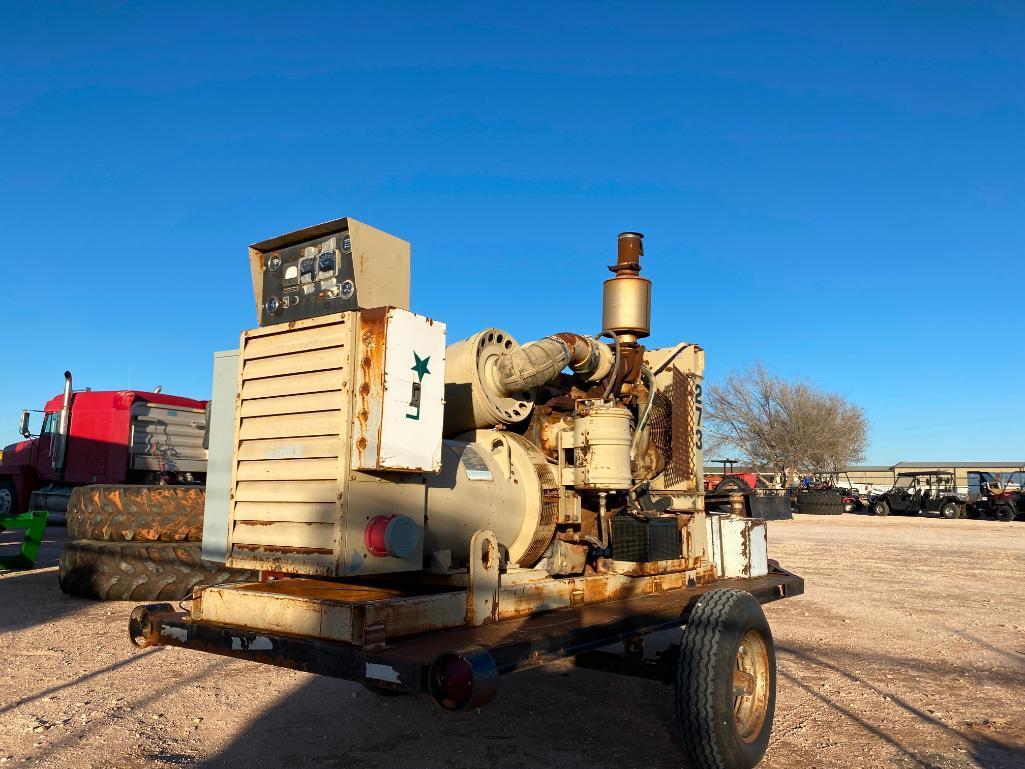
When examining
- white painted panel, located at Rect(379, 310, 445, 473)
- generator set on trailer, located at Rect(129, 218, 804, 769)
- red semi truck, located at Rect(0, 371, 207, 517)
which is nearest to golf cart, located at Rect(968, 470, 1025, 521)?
red semi truck, located at Rect(0, 371, 207, 517)

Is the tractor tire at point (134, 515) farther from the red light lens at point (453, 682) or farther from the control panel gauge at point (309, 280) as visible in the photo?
the red light lens at point (453, 682)

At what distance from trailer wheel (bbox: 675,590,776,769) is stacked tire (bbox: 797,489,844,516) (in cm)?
3262

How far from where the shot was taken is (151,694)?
5.34 meters

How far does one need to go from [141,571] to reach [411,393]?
5968 mm

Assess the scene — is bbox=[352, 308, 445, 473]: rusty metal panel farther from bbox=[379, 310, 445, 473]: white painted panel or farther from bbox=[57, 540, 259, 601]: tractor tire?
bbox=[57, 540, 259, 601]: tractor tire

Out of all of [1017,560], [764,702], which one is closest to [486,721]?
[764,702]

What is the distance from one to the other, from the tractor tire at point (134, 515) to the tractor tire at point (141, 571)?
15 cm

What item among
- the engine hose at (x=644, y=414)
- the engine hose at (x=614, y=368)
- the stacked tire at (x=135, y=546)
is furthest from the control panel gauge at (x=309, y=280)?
the stacked tire at (x=135, y=546)

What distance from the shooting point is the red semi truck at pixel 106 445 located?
618 inches

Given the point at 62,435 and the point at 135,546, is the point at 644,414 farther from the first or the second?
the point at 62,435

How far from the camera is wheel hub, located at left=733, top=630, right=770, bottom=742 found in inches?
170

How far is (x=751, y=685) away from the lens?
4449mm

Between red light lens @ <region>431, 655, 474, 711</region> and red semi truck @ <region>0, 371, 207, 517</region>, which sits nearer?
red light lens @ <region>431, 655, 474, 711</region>

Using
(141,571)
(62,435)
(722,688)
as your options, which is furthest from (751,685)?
(62,435)
